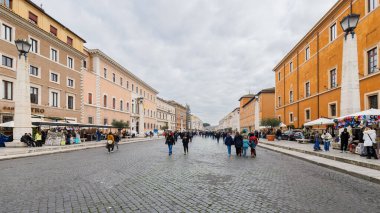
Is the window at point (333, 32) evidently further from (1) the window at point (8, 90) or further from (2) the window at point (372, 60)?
(1) the window at point (8, 90)

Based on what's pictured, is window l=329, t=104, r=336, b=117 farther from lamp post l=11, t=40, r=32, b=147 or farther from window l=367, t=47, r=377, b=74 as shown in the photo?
lamp post l=11, t=40, r=32, b=147

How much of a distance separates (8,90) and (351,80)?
93.4 ft

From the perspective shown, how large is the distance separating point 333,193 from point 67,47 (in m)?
34.1

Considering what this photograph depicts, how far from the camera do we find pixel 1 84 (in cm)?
2242

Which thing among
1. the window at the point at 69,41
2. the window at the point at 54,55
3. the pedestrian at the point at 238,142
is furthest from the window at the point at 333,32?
the window at the point at 69,41

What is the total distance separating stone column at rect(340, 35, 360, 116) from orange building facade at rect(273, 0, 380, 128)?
17.1ft

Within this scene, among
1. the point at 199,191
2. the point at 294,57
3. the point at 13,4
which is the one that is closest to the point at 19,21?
the point at 13,4

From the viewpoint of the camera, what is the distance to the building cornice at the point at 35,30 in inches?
885

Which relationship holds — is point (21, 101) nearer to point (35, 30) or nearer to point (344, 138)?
point (35, 30)

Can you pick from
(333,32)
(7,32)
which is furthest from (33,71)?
(333,32)

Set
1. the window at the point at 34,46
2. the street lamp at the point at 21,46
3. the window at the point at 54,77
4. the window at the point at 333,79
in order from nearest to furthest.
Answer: the street lamp at the point at 21,46 < the window at the point at 333,79 < the window at the point at 34,46 < the window at the point at 54,77

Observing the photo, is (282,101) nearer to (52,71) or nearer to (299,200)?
(52,71)

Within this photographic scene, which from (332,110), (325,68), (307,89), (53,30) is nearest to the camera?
(332,110)

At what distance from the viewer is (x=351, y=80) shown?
14.9 meters
